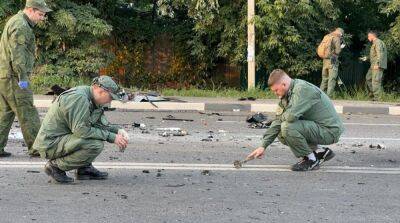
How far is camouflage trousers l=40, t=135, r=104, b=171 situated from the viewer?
249 inches

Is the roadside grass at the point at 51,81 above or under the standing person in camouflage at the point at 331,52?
under

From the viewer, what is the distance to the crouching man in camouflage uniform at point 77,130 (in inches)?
245

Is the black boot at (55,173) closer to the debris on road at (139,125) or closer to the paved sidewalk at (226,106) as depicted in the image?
the debris on road at (139,125)

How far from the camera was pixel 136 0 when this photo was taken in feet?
68.9

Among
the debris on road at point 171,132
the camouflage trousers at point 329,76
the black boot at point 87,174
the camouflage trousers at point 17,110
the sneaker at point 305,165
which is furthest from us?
the camouflage trousers at point 329,76

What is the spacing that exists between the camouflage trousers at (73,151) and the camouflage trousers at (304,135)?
6.55 ft

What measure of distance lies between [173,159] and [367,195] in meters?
2.53

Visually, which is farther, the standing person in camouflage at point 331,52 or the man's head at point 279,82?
the standing person in camouflage at point 331,52

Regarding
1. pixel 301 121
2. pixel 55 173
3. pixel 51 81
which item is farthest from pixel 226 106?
pixel 55 173

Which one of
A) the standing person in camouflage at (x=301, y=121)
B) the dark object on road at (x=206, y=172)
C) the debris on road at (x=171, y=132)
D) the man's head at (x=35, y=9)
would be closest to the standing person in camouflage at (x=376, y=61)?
the debris on road at (x=171, y=132)

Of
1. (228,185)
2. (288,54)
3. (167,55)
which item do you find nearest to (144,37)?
(167,55)

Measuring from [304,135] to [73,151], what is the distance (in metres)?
2.44

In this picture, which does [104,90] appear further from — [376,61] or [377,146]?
[376,61]

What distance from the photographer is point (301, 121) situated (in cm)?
728
